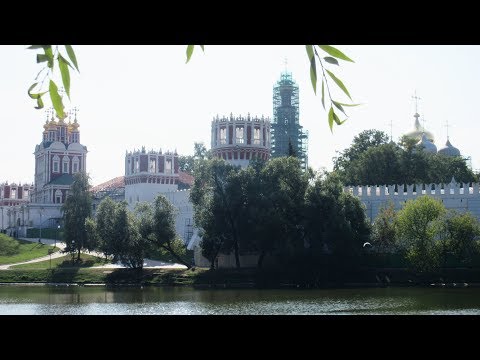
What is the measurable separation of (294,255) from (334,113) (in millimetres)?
32487

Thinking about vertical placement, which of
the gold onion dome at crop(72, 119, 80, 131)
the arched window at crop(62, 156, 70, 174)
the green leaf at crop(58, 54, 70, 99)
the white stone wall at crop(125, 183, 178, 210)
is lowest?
the green leaf at crop(58, 54, 70, 99)

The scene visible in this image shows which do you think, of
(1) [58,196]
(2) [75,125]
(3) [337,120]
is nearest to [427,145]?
(1) [58,196]

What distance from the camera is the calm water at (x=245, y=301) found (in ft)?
73.9

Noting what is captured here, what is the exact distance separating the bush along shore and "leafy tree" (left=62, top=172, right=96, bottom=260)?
3711 millimetres

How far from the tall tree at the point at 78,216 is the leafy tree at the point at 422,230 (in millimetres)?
18083

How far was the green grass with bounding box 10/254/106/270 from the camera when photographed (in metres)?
43.4

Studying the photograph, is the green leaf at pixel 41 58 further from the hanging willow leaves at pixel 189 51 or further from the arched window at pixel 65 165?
the arched window at pixel 65 165

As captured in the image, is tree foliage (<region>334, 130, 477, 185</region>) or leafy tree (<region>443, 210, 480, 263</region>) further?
tree foliage (<region>334, 130, 477, 185</region>)

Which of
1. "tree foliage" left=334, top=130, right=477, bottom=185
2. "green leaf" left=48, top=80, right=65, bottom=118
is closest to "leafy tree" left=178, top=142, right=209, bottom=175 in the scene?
"tree foliage" left=334, top=130, right=477, bottom=185

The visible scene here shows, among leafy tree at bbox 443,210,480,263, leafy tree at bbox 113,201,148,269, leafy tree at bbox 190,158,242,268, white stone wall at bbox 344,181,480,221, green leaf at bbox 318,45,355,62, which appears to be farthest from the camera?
leafy tree at bbox 113,201,148,269

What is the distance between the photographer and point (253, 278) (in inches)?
1374

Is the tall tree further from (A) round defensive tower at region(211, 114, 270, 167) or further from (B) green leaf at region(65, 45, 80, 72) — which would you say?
(B) green leaf at region(65, 45, 80, 72)
